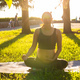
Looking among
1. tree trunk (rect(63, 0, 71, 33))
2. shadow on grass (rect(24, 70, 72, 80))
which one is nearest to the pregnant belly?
shadow on grass (rect(24, 70, 72, 80))

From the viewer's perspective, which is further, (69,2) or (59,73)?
(69,2)

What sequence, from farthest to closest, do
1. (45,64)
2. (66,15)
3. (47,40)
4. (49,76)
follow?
1. (66,15)
2. (45,64)
3. (47,40)
4. (49,76)

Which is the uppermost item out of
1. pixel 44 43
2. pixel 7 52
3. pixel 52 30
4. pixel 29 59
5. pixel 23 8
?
pixel 23 8

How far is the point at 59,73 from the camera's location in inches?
187

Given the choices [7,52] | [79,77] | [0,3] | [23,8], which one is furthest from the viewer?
[0,3]

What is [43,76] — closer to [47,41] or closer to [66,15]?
[47,41]

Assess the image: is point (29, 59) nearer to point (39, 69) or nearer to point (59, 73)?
point (39, 69)

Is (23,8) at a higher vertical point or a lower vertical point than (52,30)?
higher

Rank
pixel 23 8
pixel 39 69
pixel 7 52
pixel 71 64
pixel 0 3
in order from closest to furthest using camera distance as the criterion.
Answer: pixel 39 69, pixel 71 64, pixel 7 52, pixel 23 8, pixel 0 3

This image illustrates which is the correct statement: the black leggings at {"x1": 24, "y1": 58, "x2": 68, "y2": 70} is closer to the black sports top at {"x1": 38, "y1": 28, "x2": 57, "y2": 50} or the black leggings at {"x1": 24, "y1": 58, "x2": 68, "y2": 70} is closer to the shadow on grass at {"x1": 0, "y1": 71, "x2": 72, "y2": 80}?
the shadow on grass at {"x1": 0, "y1": 71, "x2": 72, "y2": 80}

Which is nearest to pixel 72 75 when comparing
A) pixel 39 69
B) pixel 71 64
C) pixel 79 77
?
pixel 79 77

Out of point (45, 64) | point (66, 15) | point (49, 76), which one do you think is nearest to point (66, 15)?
point (66, 15)

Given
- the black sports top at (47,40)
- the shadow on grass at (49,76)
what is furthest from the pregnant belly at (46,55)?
the shadow on grass at (49,76)

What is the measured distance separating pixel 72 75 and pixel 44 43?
3.59ft
